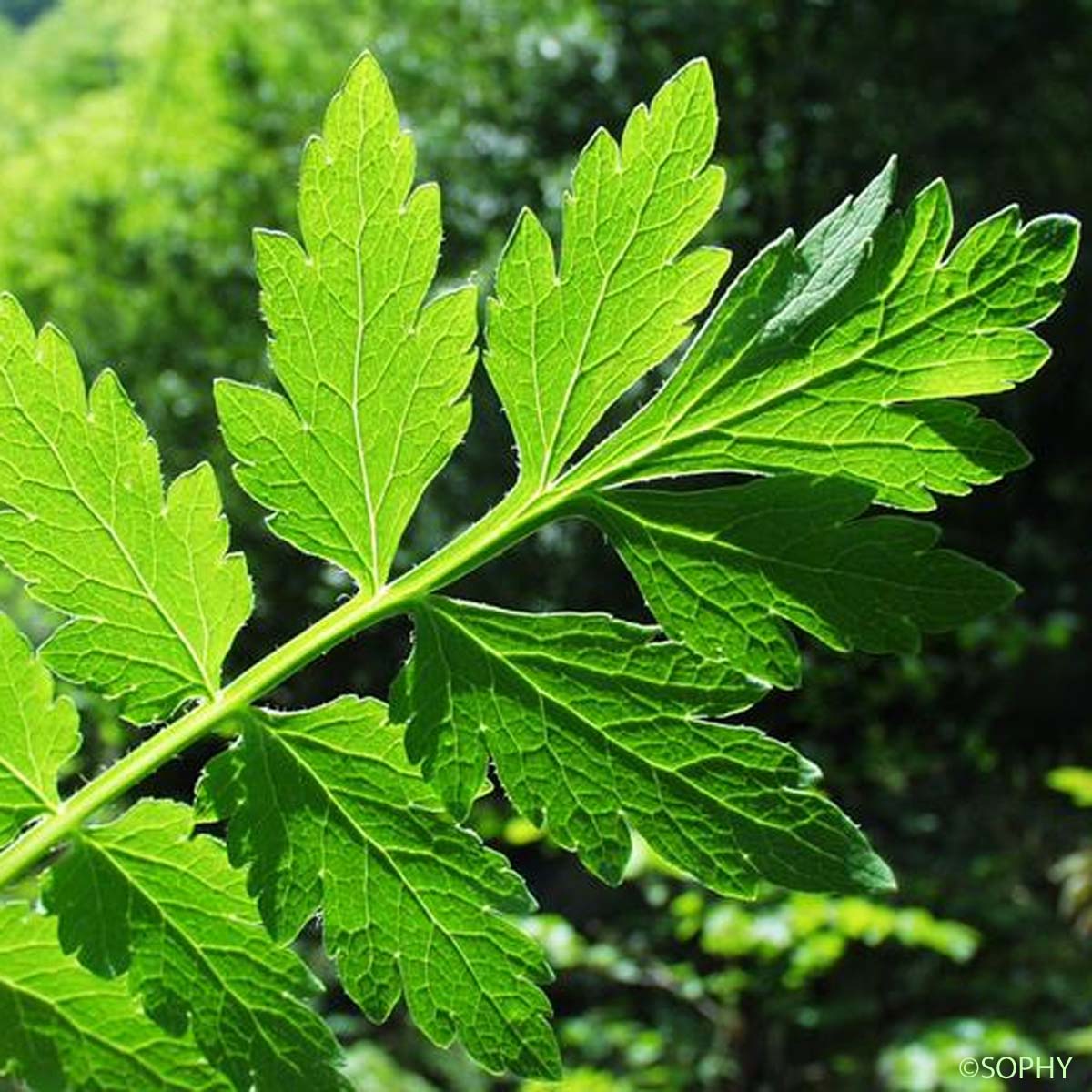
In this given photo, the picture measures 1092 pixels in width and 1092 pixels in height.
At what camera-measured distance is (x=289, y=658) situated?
0.39m

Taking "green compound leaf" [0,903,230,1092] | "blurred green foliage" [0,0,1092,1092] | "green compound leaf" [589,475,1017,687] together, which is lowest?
"blurred green foliage" [0,0,1092,1092]

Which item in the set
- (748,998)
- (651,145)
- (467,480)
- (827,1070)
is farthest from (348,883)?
(467,480)

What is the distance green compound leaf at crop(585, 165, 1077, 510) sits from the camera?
37 centimetres

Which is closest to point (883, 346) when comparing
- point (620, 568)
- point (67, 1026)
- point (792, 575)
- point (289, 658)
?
point (792, 575)

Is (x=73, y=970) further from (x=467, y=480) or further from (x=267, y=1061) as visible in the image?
(x=467, y=480)

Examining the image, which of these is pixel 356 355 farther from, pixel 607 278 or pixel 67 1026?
pixel 67 1026

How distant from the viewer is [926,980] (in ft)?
16.3

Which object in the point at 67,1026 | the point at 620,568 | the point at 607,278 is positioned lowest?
the point at 620,568

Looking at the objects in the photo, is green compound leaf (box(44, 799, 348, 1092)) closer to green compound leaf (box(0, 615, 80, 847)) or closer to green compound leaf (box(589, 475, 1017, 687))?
green compound leaf (box(0, 615, 80, 847))

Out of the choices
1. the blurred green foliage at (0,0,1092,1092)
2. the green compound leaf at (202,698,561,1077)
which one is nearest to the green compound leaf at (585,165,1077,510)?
the green compound leaf at (202,698,561,1077)

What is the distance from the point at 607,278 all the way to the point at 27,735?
8.1 inches

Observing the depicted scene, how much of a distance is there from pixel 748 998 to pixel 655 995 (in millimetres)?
1469

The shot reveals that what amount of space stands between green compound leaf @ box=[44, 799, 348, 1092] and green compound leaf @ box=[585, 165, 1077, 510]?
168 millimetres

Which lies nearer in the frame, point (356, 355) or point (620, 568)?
point (356, 355)
